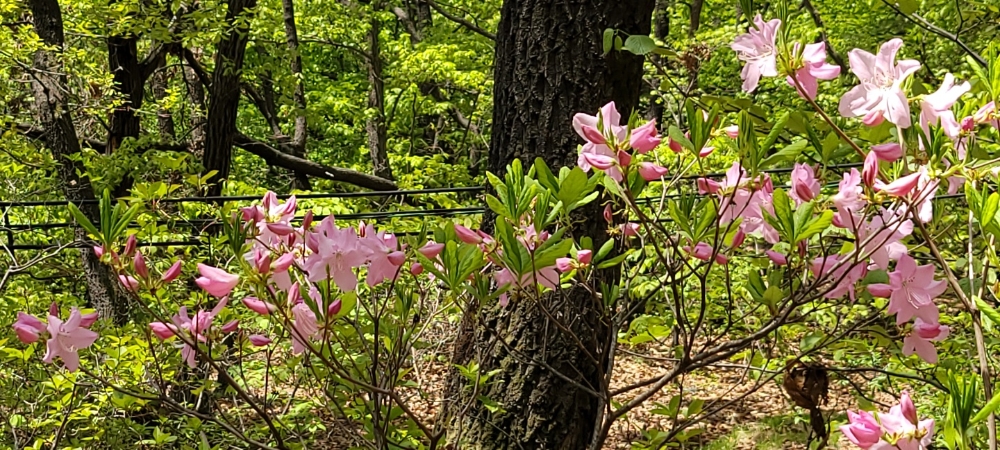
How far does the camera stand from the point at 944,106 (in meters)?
0.81

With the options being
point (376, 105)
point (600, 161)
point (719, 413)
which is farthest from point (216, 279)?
point (376, 105)

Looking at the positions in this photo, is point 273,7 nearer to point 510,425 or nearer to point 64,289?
point 64,289

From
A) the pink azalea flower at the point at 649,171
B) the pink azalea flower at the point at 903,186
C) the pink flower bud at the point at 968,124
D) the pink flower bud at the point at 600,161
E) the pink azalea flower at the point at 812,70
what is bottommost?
the pink azalea flower at the point at 903,186

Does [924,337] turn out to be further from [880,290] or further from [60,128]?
[60,128]

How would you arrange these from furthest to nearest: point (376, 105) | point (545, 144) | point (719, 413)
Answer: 1. point (376, 105)
2. point (719, 413)
3. point (545, 144)

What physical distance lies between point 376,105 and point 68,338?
874 cm

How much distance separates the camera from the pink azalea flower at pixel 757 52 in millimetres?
866

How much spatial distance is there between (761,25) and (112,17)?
4.54 metres

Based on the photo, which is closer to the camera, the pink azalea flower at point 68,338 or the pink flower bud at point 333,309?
the pink flower bud at point 333,309

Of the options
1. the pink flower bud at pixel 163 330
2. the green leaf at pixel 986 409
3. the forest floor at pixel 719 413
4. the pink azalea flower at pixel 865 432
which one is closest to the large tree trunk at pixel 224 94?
the forest floor at pixel 719 413

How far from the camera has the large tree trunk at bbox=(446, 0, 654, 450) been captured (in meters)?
1.73

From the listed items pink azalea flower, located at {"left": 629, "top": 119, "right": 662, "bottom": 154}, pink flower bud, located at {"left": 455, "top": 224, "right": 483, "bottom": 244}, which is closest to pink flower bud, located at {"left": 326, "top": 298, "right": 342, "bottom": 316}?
pink flower bud, located at {"left": 455, "top": 224, "right": 483, "bottom": 244}

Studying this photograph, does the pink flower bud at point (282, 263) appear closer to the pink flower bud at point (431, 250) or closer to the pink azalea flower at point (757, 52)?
the pink flower bud at point (431, 250)

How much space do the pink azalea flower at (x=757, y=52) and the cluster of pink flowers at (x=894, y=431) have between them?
370mm
